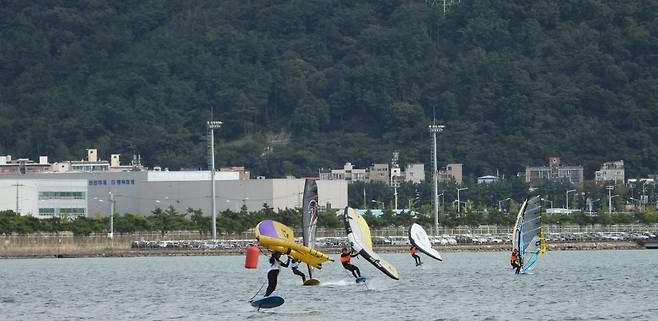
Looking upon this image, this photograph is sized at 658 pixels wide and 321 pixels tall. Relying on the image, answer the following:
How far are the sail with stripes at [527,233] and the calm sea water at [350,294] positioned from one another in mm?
1422

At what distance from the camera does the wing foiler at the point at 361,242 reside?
81.1 meters

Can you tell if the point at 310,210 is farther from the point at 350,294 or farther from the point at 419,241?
the point at 419,241

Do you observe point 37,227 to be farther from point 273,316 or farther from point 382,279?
point 273,316

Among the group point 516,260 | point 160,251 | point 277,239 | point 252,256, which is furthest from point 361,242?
point 160,251

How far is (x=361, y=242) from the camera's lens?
272 ft

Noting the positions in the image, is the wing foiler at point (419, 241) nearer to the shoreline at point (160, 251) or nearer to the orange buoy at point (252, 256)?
the shoreline at point (160, 251)

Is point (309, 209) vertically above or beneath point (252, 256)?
above

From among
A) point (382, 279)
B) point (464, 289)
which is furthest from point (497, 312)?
point (382, 279)

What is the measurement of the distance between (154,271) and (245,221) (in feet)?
216

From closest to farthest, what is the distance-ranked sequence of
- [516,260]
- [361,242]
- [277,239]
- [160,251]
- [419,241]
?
1. [277,239]
2. [361,242]
3. [516,260]
4. [419,241]
5. [160,251]

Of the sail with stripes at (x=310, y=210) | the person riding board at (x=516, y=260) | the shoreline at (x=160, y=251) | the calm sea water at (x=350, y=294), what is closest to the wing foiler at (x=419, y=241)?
the calm sea water at (x=350, y=294)

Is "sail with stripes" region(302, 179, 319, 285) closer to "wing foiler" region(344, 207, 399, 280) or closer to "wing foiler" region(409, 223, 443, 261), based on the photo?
"wing foiler" region(344, 207, 399, 280)

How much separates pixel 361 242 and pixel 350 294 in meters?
3.41

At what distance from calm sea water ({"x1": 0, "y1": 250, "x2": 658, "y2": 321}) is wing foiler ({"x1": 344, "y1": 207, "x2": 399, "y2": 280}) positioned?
1406 millimetres
